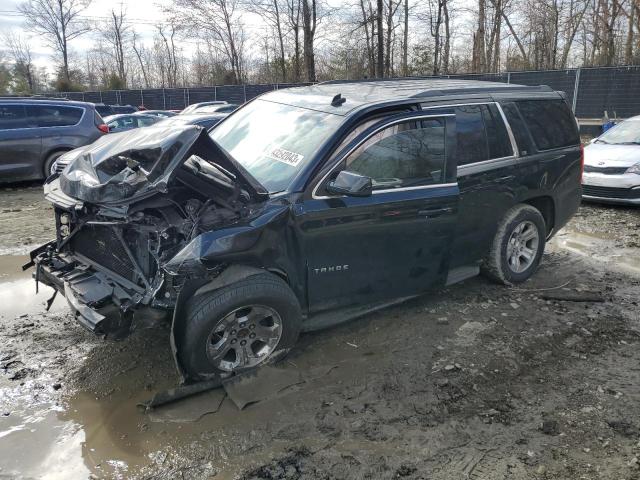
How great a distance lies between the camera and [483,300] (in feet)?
16.0

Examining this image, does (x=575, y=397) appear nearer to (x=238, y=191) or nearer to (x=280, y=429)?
(x=280, y=429)

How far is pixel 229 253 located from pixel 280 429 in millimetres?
1138

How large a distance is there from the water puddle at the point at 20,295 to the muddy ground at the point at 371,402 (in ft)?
0.10

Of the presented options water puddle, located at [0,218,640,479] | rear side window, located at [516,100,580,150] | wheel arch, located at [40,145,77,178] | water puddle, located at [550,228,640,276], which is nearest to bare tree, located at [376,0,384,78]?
wheel arch, located at [40,145,77,178]

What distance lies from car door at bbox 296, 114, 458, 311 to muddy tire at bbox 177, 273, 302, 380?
1.04 ft

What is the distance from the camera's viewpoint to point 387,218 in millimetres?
3863

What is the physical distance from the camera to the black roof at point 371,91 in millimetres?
4031

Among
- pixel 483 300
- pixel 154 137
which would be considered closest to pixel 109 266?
pixel 154 137

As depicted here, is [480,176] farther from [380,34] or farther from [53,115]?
[380,34]

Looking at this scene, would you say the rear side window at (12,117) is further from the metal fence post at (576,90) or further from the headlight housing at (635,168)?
the metal fence post at (576,90)

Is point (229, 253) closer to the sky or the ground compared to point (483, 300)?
closer to the sky

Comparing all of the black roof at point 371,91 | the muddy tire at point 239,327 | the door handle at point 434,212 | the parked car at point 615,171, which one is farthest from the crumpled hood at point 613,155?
the muddy tire at point 239,327

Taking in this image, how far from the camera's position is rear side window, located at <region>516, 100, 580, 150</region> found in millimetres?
5004

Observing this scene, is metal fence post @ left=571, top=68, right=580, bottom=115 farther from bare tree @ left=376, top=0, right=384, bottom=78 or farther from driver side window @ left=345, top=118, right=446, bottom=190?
driver side window @ left=345, top=118, right=446, bottom=190
